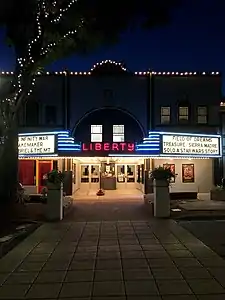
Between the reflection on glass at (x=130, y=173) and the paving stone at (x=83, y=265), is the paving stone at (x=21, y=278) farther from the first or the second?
the reflection on glass at (x=130, y=173)

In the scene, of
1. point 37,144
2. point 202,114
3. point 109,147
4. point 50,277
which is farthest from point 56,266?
point 202,114

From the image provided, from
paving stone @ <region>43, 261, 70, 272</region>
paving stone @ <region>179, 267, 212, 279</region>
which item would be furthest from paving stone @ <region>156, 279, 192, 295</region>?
paving stone @ <region>43, 261, 70, 272</region>

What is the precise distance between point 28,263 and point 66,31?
6.91 m

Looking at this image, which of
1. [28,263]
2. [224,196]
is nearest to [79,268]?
[28,263]

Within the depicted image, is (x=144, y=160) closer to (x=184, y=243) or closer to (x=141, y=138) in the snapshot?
(x=141, y=138)

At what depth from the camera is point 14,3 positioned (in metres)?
10.9

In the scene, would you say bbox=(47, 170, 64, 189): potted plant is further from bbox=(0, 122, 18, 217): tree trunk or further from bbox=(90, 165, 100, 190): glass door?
bbox=(90, 165, 100, 190): glass door

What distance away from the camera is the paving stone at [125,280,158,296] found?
5871 mm

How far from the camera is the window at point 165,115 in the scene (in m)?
28.2

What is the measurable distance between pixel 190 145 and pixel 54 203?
12.5m

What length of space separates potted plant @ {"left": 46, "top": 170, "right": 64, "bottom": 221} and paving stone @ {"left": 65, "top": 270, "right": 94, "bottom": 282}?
7735mm

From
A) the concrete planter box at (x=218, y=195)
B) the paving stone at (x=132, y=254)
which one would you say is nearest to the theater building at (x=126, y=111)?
the concrete planter box at (x=218, y=195)

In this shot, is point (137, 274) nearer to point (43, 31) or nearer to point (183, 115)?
point (43, 31)

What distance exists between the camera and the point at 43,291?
19.8 ft
